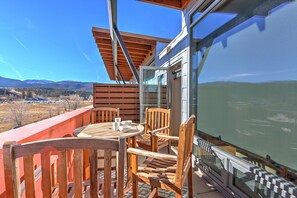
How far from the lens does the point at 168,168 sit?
1.65 meters

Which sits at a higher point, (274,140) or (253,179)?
(274,140)

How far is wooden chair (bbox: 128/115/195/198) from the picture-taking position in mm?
1320

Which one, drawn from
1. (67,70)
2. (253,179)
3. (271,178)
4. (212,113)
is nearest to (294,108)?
(271,178)

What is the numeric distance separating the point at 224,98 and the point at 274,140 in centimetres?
76

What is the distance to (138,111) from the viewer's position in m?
4.43

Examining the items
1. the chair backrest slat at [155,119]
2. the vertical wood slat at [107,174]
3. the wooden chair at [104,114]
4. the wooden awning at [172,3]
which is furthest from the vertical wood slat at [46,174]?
the wooden awning at [172,3]

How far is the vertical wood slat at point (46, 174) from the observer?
771 mm

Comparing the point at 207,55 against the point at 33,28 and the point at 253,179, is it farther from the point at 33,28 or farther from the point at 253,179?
the point at 33,28

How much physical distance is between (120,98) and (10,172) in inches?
140

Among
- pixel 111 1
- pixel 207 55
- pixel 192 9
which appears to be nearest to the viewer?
pixel 207 55

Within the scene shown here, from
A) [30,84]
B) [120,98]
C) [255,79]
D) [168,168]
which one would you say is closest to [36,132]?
[168,168]

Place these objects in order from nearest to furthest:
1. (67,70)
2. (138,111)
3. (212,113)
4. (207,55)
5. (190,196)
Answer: (190,196)
(212,113)
(207,55)
(138,111)
(67,70)

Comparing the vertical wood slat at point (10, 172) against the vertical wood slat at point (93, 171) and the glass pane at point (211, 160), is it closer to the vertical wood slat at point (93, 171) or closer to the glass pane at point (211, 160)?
the vertical wood slat at point (93, 171)

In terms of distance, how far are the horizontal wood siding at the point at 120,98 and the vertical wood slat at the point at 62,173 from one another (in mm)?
3489
